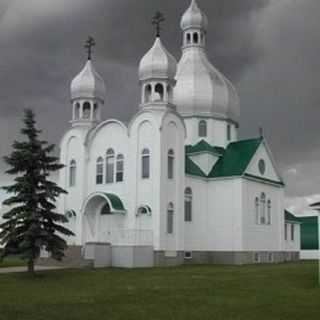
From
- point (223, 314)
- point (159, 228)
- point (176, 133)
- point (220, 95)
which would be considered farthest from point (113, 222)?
point (223, 314)

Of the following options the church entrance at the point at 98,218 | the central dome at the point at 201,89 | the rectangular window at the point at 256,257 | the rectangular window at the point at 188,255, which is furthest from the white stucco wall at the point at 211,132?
the rectangular window at the point at 188,255

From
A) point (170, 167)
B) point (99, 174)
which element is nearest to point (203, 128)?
point (170, 167)

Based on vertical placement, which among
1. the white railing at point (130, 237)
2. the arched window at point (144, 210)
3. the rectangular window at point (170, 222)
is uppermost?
the arched window at point (144, 210)

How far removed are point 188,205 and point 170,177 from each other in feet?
8.91

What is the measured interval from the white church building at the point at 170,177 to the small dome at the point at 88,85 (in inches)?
2.5

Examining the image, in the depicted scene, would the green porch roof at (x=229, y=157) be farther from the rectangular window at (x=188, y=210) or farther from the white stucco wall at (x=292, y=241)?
the white stucco wall at (x=292, y=241)

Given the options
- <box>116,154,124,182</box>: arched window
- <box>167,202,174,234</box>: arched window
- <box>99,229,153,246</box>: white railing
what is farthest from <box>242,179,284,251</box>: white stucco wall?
<box>116,154,124,182</box>: arched window

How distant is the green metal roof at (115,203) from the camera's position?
3375cm

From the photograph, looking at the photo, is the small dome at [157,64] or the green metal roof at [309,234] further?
the green metal roof at [309,234]

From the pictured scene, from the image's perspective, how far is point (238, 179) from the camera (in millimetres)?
36500

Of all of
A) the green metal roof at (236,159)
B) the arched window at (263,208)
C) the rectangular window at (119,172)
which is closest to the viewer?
the rectangular window at (119,172)

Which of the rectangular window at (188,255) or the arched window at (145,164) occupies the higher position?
the arched window at (145,164)

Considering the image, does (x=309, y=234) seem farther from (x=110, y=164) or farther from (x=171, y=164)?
(x=110, y=164)

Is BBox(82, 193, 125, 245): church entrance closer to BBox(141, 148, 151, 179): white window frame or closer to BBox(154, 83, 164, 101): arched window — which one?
BBox(141, 148, 151, 179): white window frame
